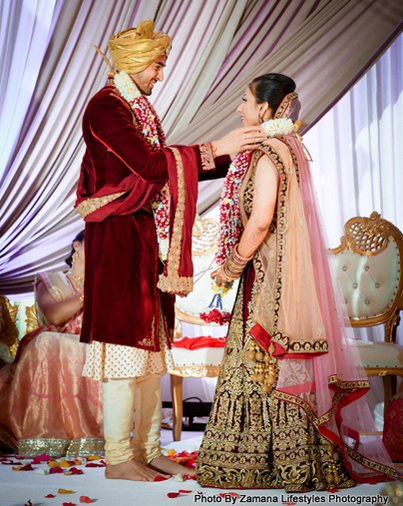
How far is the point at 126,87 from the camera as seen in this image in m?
2.31

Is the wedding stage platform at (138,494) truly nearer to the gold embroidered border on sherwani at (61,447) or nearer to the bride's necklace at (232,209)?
the gold embroidered border on sherwani at (61,447)

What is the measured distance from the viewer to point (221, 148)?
2.23m

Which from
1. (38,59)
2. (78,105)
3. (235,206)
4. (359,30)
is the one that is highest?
(359,30)

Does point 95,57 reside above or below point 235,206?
above

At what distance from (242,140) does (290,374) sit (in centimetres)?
95

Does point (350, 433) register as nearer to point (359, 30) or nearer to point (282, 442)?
point (282, 442)

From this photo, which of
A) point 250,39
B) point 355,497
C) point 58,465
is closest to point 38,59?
point 250,39

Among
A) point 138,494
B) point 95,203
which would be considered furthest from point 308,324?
point 95,203

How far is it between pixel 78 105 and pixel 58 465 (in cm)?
243

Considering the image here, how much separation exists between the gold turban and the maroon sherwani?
152mm

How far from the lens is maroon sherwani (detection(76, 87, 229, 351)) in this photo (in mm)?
2133

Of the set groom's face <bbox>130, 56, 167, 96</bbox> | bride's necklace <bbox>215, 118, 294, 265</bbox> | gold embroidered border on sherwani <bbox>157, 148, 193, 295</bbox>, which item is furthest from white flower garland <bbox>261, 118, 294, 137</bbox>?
groom's face <bbox>130, 56, 167, 96</bbox>

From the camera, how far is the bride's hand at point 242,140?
2.21m

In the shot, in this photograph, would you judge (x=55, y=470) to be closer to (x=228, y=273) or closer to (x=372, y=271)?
(x=228, y=273)
